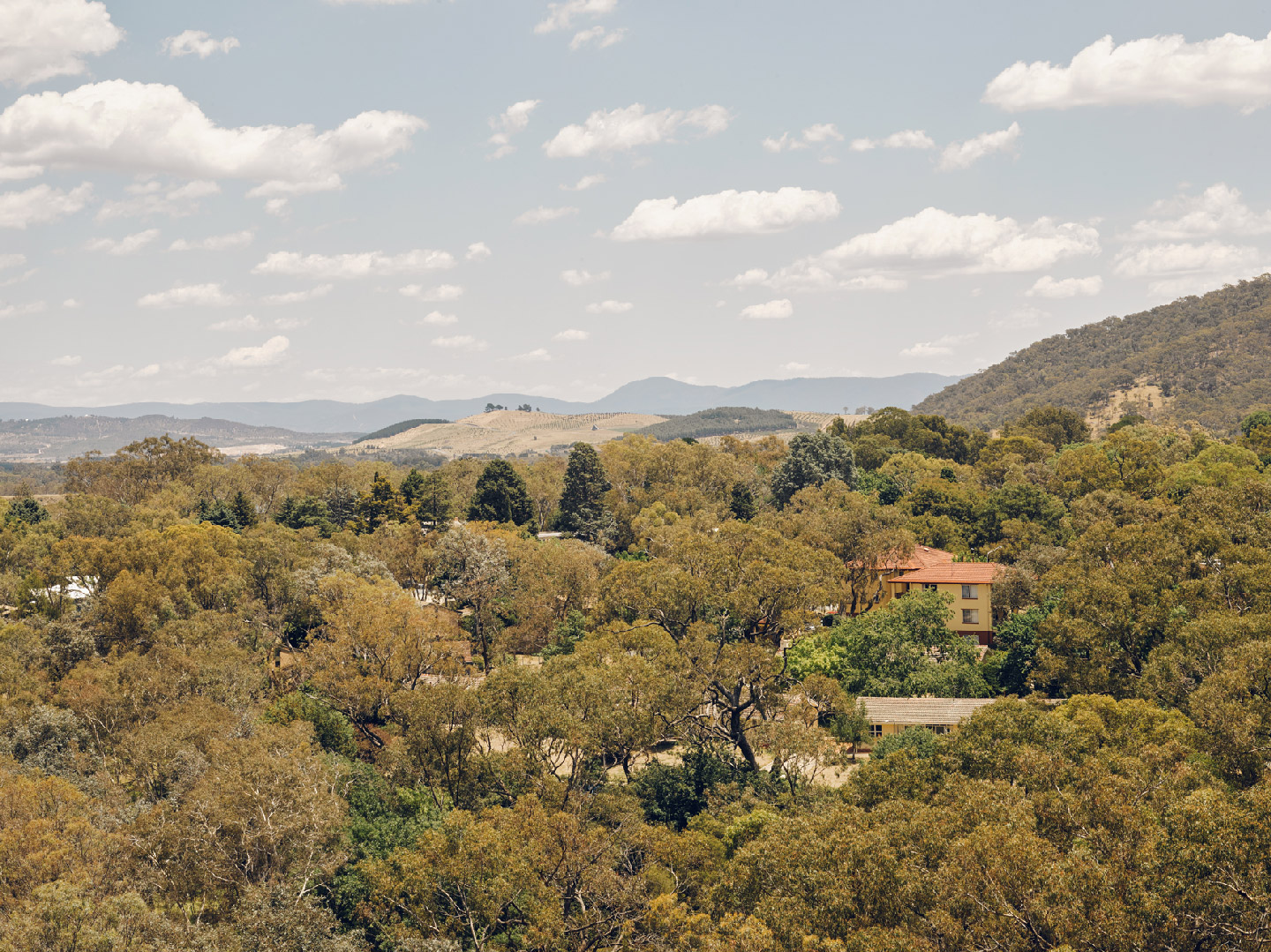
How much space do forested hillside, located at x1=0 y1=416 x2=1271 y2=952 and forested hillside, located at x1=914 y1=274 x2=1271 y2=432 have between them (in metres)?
99.2

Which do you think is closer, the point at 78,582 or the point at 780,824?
the point at 780,824

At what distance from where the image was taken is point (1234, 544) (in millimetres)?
36344

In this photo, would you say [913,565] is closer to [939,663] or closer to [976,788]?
[939,663]

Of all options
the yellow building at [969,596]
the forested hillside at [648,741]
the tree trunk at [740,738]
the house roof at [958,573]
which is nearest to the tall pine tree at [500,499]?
the forested hillside at [648,741]

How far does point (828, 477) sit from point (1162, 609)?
121 feet

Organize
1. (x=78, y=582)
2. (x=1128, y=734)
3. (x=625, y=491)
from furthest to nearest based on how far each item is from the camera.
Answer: (x=625, y=491) → (x=78, y=582) → (x=1128, y=734)

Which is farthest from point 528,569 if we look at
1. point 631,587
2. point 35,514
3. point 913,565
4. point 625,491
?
point 35,514

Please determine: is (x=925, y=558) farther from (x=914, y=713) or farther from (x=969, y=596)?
(x=914, y=713)

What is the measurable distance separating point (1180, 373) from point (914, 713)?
147m

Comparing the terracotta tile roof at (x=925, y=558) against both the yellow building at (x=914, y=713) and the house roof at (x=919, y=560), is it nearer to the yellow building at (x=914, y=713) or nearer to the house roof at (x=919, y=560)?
the house roof at (x=919, y=560)

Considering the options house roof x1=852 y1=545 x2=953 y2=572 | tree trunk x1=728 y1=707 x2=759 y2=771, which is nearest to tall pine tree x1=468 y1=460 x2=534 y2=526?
house roof x1=852 y1=545 x2=953 y2=572

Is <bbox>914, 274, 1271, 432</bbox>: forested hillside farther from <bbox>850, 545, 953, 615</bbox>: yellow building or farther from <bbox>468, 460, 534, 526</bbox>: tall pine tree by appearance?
<bbox>468, 460, 534, 526</bbox>: tall pine tree

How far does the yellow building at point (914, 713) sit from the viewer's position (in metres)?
33.8

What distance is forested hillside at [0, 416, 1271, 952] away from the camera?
1680 centimetres
